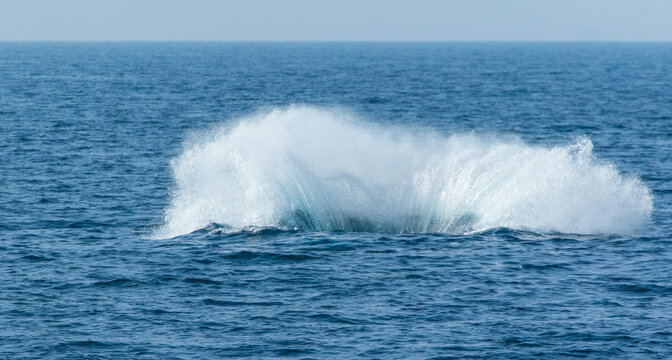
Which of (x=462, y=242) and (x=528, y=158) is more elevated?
(x=528, y=158)

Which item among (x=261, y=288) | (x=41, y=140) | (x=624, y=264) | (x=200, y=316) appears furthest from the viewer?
(x=41, y=140)

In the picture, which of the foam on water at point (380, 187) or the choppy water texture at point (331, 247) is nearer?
the choppy water texture at point (331, 247)

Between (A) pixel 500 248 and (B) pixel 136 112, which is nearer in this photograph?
(A) pixel 500 248

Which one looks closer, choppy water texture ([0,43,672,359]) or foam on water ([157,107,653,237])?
choppy water texture ([0,43,672,359])

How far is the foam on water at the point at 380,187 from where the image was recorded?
1476 inches

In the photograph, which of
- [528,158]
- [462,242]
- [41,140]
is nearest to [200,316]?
[462,242]

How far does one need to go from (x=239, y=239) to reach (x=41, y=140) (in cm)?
3326

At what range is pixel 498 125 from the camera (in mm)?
77812

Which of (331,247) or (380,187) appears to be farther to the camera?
(380,187)

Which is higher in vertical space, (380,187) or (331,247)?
(380,187)

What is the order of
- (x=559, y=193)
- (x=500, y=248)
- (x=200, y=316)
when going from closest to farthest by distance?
(x=200, y=316) < (x=500, y=248) < (x=559, y=193)

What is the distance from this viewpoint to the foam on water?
37.5 meters

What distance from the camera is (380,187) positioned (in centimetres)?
3909

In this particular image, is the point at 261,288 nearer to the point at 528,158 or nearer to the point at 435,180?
the point at 435,180
